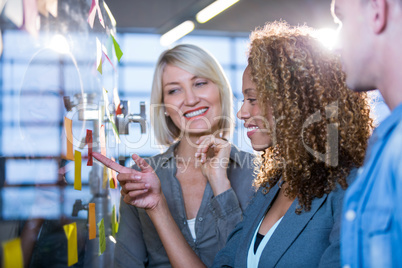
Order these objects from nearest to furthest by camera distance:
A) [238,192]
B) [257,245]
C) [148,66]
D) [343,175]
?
[343,175] < [257,245] < [238,192] < [148,66]

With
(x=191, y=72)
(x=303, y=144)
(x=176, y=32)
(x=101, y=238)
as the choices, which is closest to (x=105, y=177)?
(x=101, y=238)

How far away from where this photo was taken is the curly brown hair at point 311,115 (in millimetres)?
1014

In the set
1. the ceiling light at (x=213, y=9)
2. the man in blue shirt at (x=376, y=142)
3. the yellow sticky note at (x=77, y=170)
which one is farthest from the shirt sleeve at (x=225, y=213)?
the ceiling light at (x=213, y=9)

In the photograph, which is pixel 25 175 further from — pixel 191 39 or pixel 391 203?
pixel 191 39

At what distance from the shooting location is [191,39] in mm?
6031

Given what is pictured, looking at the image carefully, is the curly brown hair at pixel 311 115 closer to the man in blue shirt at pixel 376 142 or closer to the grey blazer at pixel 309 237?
the grey blazer at pixel 309 237

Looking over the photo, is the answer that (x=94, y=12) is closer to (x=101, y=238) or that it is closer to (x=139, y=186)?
(x=139, y=186)

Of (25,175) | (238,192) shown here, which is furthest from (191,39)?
(25,175)

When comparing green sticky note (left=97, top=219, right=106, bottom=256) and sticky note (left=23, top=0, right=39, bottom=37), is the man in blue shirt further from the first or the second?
green sticky note (left=97, top=219, right=106, bottom=256)

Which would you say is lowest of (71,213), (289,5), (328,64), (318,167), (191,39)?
(71,213)

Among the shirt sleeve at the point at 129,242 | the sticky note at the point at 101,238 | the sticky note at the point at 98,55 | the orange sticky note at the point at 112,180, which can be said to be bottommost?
the shirt sleeve at the point at 129,242

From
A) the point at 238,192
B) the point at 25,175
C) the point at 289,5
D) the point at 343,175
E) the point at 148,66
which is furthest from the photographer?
the point at 148,66

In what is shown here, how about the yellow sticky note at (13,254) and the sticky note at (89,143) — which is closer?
the yellow sticky note at (13,254)

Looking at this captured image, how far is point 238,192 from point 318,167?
0.69 metres
